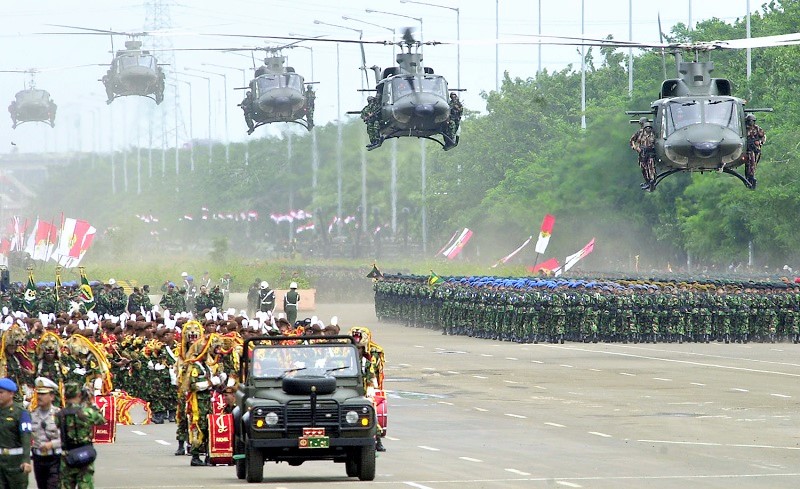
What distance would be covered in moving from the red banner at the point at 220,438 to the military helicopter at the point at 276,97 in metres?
19.0

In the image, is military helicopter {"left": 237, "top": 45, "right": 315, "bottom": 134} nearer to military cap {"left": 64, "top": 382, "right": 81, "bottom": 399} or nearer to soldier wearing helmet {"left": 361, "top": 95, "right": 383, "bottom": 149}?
soldier wearing helmet {"left": 361, "top": 95, "right": 383, "bottom": 149}

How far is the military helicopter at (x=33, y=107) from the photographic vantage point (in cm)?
5612

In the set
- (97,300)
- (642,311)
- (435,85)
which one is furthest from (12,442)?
(642,311)

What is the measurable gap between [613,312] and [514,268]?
84.5 feet

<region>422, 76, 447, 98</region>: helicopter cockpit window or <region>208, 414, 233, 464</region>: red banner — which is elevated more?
<region>422, 76, 447, 98</region>: helicopter cockpit window

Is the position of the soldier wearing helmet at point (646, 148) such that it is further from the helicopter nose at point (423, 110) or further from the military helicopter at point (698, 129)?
the helicopter nose at point (423, 110)

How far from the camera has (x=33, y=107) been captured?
185 ft

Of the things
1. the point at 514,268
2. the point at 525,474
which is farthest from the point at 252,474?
the point at 514,268

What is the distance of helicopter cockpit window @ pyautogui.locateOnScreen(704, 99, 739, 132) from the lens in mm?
29281

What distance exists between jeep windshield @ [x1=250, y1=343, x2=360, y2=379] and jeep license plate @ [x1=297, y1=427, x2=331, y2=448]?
0.86 m

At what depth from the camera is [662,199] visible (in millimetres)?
72000

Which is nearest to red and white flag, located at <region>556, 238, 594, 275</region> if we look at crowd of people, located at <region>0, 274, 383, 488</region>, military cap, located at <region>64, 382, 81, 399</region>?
crowd of people, located at <region>0, 274, 383, 488</region>

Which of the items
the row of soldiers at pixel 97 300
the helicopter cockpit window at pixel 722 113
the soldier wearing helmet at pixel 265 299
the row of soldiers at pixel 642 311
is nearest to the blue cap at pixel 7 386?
the helicopter cockpit window at pixel 722 113

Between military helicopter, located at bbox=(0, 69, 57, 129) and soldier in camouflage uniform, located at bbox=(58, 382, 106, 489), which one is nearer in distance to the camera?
soldier in camouflage uniform, located at bbox=(58, 382, 106, 489)
